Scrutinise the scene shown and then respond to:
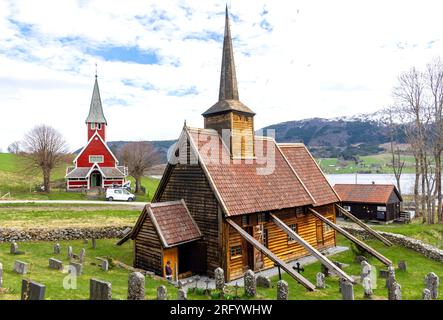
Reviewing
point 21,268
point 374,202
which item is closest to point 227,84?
point 21,268

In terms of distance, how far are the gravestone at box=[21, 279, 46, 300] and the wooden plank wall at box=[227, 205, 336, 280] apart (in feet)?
33.1

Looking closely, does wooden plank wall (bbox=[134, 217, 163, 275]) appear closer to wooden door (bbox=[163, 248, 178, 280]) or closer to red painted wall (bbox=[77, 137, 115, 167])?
wooden door (bbox=[163, 248, 178, 280])

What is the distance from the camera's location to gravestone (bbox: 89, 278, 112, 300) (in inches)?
423

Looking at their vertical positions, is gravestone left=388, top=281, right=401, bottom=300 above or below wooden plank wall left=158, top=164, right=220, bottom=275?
below

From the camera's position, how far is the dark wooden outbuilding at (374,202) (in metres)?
38.9

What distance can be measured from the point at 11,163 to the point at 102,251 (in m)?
63.9

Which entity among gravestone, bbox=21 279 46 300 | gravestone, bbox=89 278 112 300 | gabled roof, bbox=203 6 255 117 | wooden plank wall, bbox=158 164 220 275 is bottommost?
gravestone, bbox=89 278 112 300

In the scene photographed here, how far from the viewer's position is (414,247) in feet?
81.3

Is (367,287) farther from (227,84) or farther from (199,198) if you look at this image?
(227,84)

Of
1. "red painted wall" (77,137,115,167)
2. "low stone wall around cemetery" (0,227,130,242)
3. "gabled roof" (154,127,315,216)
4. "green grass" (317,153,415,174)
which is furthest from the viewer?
"green grass" (317,153,415,174)

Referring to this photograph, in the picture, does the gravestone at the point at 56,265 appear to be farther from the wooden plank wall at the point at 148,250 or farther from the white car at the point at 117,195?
the white car at the point at 117,195

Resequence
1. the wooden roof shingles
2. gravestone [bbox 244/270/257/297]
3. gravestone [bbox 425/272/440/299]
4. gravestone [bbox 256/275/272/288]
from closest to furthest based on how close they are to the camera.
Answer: gravestone [bbox 244/270/257/297] → gravestone [bbox 425/272/440/299] → gravestone [bbox 256/275/272/288] → the wooden roof shingles

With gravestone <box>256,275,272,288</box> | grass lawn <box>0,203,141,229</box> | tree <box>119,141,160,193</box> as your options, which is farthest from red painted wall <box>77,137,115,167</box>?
gravestone <box>256,275,272,288</box>

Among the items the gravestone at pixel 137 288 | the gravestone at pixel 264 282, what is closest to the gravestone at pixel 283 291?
the gravestone at pixel 264 282
